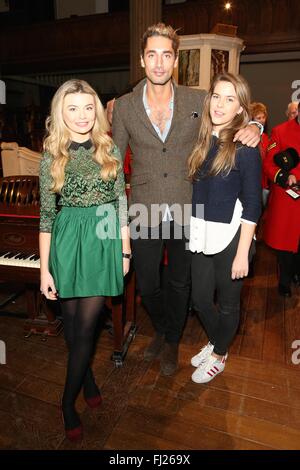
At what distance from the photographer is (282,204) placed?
11.4 ft

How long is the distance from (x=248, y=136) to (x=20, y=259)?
176 centimetres

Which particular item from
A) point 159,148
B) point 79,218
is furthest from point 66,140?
point 159,148

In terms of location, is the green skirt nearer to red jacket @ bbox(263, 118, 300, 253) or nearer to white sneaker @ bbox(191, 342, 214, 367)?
white sneaker @ bbox(191, 342, 214, 367)

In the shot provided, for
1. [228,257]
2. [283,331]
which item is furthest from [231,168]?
[283,331]

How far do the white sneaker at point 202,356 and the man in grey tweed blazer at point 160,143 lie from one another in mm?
667

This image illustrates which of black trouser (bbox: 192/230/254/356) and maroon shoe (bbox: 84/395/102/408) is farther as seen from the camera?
maroon shoe (bbox: 84/395/102/408)

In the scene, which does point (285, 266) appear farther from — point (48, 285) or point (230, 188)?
point (48, 285)

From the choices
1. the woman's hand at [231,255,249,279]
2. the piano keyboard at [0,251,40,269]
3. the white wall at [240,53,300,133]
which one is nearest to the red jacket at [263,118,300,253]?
the woman's hand at [231,255,249,279]

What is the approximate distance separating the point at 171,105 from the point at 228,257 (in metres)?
0.97

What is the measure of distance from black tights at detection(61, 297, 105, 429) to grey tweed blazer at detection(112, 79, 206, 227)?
661 millimetres

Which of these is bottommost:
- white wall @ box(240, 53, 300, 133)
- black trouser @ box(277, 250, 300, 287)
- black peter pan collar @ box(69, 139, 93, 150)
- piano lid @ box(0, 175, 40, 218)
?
black trouser @ box(277, 250, 300, 287)

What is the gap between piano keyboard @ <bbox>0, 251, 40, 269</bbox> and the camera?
8.32 ft

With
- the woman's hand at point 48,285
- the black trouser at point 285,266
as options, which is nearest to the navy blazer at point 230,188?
the woman's hand at point 48,285

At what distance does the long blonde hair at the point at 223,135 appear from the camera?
1.88m
